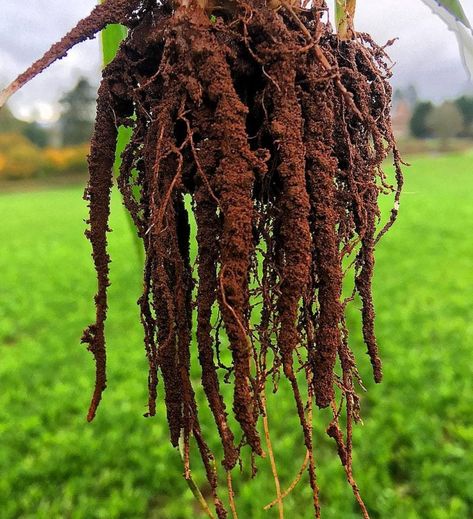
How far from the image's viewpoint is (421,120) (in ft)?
96.1

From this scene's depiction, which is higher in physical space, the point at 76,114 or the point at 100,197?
the point at 76,114

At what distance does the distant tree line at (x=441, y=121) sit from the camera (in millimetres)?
25889

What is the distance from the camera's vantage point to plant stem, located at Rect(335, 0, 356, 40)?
2.46ft

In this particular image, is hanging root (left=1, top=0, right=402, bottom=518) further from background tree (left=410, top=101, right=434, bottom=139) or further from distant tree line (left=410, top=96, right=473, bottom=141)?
background tree (left=410, top=101, right=434, bottom=139)

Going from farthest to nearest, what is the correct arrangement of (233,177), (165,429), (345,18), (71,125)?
A: 1. (71,125)
2. (165,429)
3. (345,18)
4. (233,177)

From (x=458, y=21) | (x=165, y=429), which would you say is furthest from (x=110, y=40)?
(x=165, y=429)

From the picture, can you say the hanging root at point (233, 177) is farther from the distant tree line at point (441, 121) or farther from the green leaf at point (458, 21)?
the distant tree line at point (441, 121)

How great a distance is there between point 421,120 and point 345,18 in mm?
30976

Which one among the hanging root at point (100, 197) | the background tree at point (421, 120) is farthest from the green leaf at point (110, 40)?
the background tree at point (421, 120)

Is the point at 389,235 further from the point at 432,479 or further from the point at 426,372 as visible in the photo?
the point at 432,479

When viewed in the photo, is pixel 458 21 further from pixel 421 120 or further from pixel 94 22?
pixel 421 120

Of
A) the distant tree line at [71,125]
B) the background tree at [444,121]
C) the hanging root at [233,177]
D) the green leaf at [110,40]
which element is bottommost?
the hanging root at [233,177]

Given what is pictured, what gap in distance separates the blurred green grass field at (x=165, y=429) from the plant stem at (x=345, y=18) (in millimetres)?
286

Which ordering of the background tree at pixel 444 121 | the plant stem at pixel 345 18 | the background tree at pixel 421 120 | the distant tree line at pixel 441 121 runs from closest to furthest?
the plant stem at pixel 345 18 < the distant tree line at pixel 441 121 < the background tree at pixel 444 121 < the background tree at pixel 421 120
